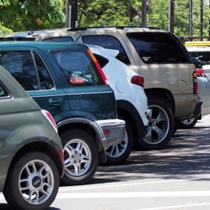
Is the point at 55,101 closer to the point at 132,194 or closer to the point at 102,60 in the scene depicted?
the point at 132,194

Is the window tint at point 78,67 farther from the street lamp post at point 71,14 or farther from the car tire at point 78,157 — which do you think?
the street lamp post at point 71,14

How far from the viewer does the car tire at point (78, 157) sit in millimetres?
9758

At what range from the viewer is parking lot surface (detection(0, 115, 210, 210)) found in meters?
8.50

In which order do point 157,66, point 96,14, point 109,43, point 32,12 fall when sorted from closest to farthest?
1. point 109,43
2. point 157,66
3. point 32,12
4. point 96,14

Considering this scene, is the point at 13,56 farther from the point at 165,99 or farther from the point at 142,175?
the point at 165,99

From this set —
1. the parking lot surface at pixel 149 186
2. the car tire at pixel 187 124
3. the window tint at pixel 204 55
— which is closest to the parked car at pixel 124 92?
the parking lot surface at pixel 149 186

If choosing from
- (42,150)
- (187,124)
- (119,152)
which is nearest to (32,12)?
(119,152)

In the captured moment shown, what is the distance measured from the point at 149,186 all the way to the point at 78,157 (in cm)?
102

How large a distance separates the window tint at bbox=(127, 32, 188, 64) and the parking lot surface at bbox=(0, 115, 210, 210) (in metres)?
1.72

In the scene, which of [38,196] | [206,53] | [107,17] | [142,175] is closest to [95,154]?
[142,175]

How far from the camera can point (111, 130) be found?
33.4ft

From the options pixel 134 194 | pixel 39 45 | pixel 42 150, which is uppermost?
pixel 39 45

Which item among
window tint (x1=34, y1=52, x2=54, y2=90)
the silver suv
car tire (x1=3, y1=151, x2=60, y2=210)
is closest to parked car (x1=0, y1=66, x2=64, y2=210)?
car tire (x1=3, y1=151, x2=60, y2=210)

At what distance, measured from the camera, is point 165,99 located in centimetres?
1395
